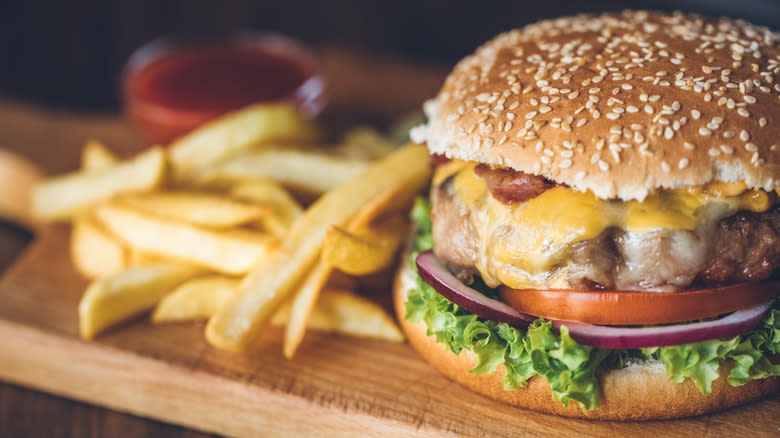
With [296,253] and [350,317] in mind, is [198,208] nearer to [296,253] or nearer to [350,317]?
[296,253]

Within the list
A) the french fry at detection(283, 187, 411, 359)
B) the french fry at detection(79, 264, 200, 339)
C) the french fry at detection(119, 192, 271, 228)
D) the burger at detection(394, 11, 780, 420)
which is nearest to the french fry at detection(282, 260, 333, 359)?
the french fry at detection(283, 187, 411, 359)

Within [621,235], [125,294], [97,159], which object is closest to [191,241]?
[125,294]

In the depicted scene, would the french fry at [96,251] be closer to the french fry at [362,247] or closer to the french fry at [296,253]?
the french fry at [296,253]

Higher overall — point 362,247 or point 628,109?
point 628,109

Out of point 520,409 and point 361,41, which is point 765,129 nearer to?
point 520,409

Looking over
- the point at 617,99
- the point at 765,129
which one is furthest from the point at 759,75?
the point at 617,99

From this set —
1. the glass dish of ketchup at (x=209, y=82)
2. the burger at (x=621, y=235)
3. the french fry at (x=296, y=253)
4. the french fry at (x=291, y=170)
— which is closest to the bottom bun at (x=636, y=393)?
the burger at (x=621, y=235)
